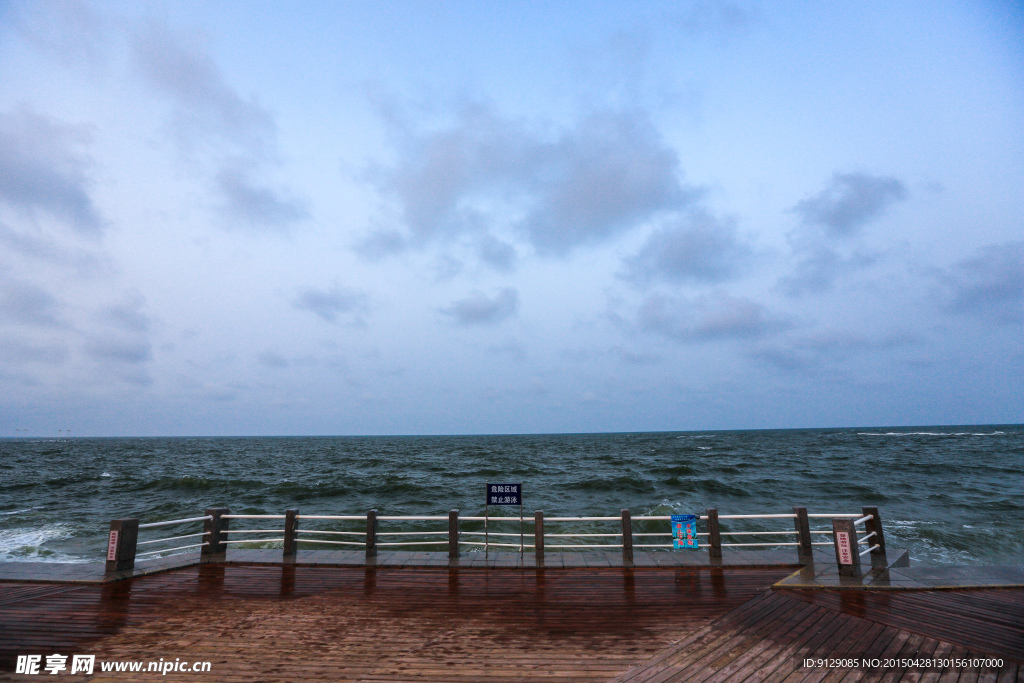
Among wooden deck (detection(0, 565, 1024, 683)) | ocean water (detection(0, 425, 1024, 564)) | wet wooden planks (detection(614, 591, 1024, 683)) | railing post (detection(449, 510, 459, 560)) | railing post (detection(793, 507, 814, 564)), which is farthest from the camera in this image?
ocean water (detection(0, 425, 1024, 564))

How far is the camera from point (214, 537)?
1245cm

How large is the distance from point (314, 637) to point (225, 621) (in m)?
1.94

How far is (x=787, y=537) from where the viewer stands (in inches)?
854

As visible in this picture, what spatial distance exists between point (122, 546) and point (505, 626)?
9.27 m

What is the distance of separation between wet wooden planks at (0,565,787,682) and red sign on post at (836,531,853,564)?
1324 millimetres

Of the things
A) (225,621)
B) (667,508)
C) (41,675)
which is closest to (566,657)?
(225,621)

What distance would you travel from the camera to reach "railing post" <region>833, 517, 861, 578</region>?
32.3 feet

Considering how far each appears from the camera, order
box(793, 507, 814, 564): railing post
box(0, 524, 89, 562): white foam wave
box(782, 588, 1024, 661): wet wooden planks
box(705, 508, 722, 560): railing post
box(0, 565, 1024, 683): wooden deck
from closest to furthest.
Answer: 1. box(0, 565, 1024, 683): wooden deck
2. box(782, 588, 1024, 661): wet wooden planks
3. box(793, 507, 814, 564): railing post
4. box(705, 508, 722, 560): railing post
5. box(0, 524, 89, 562): white foam wave

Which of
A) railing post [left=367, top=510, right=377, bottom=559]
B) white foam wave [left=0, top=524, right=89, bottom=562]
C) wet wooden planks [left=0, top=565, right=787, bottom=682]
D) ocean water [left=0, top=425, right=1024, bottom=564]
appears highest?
Answer: railing post [left=367, top=510, right=377, bottom=559]

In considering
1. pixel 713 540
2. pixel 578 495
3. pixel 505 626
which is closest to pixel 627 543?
pixel 713 540

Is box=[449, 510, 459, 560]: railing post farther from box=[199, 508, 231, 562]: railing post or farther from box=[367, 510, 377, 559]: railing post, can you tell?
box=[199, 508, 231, 562]: railing post

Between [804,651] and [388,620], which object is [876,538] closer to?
[804,651]

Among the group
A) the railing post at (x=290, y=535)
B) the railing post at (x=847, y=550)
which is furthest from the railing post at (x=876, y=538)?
the railing post at (x=290, y=535)

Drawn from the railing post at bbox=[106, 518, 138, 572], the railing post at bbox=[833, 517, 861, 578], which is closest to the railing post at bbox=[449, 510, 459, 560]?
the railing post at bbox=[106, 518, 138, 572]
